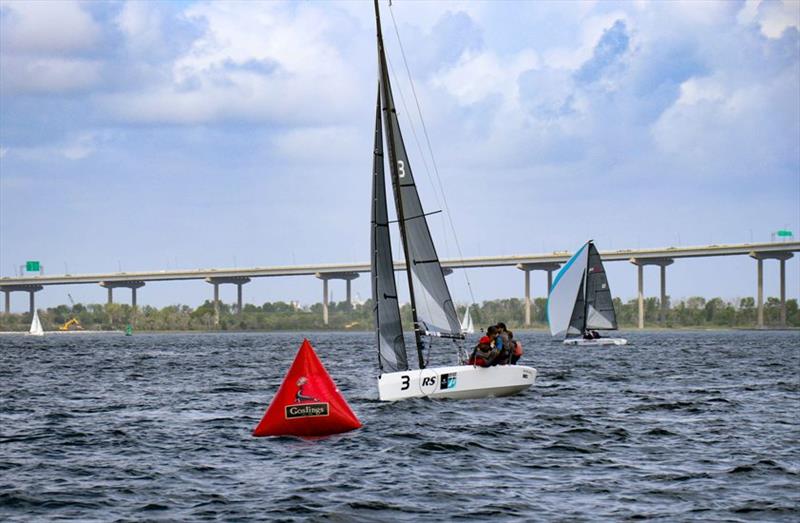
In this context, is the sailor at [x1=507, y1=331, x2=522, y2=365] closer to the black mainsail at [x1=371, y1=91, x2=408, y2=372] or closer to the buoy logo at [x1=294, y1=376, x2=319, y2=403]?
the black mainsail at [x1=371, y1=91, x2=408, y2=372]

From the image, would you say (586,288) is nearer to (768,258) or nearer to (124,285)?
(768,258)

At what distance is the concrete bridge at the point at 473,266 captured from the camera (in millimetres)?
123750

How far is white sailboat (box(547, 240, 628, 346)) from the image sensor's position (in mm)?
71544

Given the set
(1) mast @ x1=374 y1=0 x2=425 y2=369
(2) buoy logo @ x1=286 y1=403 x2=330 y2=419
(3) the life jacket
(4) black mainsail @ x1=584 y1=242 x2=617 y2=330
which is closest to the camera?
(2) buoy logo @ x1=286 y1=403 x2=330 y2=419

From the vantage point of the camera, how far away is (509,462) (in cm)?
1639

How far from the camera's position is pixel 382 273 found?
23.9m

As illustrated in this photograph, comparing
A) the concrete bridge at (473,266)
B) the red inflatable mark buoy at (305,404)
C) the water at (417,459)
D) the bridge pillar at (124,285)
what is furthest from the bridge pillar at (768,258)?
the red inflatable mark buoy at (305,404)

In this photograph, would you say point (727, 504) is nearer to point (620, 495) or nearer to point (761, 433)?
point (620, 495)

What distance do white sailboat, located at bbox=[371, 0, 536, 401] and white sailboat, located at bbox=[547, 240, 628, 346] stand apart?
153ft

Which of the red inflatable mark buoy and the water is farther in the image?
the red inflatable mark buoy

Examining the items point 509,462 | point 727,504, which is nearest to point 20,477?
point 509,462

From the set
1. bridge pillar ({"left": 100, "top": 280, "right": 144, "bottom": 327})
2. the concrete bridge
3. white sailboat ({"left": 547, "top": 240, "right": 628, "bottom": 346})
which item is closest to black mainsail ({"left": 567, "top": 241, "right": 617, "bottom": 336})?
white sailboat ({"left": 547, "top": 240, "right": 628, "bottom": 346})

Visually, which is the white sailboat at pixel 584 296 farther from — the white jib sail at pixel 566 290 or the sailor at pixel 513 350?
the sailor at pixel 513 350

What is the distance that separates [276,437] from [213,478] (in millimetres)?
4176
